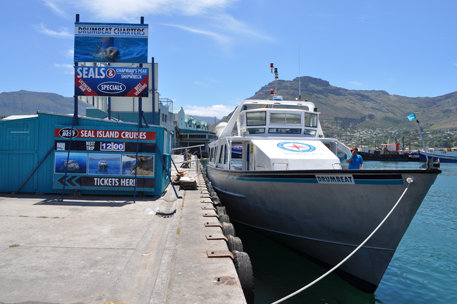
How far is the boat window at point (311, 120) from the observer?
13078mm

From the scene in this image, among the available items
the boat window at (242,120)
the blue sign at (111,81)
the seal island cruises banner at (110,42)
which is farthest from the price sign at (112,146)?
the boat window at (242,120)

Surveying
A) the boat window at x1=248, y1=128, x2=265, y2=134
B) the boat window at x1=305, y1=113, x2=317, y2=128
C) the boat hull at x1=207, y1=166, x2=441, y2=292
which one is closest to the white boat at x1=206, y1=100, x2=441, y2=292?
the boat hull at x1=207, y1=166, x2=441, y2=292

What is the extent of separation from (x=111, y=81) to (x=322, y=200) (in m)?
8.22

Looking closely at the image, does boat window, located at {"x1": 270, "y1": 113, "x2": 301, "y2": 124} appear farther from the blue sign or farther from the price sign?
the price sign

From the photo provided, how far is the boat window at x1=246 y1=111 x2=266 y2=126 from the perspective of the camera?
12.8 meters

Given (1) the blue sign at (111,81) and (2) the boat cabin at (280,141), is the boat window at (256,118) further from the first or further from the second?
(1) the blue sign at (111,81)

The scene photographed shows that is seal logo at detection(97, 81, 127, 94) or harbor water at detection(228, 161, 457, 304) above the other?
seal logo at detection(97, 81, 127, 94)

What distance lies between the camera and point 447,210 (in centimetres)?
1858

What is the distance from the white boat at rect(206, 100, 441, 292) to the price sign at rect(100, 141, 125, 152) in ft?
12.9

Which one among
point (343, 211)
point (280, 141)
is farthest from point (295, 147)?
point (343, 211)

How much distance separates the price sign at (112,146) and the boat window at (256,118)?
197 inches

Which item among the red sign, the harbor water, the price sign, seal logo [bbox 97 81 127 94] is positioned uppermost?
seal logo [bbox 97 81 127 94]

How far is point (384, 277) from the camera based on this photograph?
29.3 feet

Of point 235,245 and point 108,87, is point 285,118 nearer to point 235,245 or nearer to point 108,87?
point 108,87
